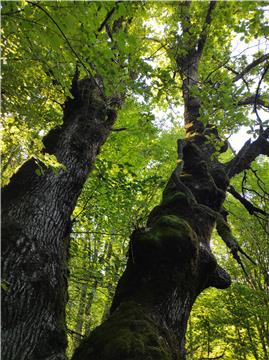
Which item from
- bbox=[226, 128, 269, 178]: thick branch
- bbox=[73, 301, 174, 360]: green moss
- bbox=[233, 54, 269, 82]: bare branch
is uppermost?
bbox=[233, 54, 269, 82]: bare branch

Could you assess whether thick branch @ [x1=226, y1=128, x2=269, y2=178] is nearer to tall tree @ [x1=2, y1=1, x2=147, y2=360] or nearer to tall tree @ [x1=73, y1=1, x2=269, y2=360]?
tall tree @ [x1=73, y1=1, x2=269, y2=360]

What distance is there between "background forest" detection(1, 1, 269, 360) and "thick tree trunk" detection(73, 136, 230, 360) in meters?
0.66

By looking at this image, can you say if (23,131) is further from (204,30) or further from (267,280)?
(267,280)

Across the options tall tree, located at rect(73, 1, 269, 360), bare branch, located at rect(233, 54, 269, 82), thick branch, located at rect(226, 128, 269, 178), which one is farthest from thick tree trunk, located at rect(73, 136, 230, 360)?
bare branch, located at rect(233, 54, 269, 82)

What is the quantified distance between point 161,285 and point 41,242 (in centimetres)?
143

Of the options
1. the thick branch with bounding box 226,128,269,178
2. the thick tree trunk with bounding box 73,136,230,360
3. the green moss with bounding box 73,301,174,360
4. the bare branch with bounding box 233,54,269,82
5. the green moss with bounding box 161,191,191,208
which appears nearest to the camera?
the green moss with bounding box 73,301,174,360

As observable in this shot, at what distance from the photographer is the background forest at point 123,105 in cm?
283

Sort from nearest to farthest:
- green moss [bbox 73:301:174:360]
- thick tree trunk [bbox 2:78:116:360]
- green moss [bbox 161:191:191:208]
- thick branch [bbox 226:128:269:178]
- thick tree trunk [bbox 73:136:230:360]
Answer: green moss [bbox 73:301:174:360]
thick tree trunk [bbox 73:136:230:360]
thick tree trunk [bbox 2:78:116:360]
green moss [bbox 161:191:191:208]
thick branch [bbox 226:128:269:178]

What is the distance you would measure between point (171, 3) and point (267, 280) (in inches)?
379

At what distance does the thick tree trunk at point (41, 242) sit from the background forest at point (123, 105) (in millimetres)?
235

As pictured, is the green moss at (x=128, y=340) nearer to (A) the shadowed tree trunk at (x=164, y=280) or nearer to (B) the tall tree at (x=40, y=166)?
(A) the shadowed tree trunk at (x=164, y=280)

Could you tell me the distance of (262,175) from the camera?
12.2 m

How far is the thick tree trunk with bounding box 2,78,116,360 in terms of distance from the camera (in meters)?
2.91

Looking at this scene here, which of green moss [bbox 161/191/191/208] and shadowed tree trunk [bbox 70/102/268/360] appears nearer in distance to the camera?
shadowed tree trunk [bbox 70/102/268/360]
